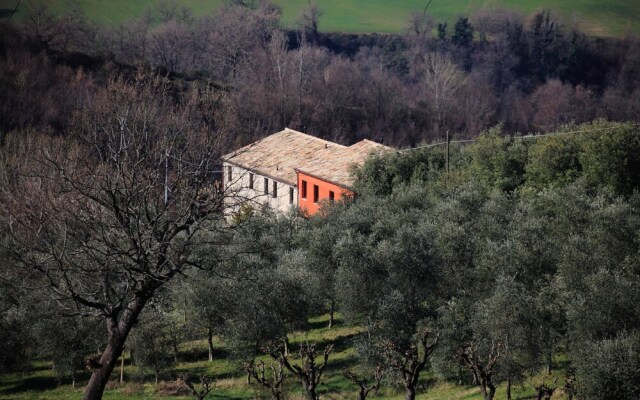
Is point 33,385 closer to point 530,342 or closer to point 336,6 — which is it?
point 530,342

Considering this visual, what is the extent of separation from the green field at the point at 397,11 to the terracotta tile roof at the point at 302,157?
178 feet

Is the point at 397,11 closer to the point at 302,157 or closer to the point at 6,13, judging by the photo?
the point at 6,13

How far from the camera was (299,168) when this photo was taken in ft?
163

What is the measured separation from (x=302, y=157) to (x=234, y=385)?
2806cm

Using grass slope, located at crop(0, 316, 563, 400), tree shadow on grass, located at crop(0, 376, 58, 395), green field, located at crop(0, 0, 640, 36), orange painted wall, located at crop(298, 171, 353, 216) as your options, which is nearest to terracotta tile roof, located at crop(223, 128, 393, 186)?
orange painted wall, located at crop(298, 171, 353, 216)

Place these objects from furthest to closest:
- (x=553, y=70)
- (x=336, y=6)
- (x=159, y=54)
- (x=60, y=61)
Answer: (x=336, y=6)
(x=553, y=70)
(x=159, y=54)
(x=60, y=61)

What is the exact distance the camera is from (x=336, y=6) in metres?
120

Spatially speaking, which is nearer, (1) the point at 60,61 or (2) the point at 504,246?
(2) the point at 504,246

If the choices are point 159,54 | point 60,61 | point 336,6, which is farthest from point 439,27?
point 60,61

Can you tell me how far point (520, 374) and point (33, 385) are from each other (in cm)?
1468

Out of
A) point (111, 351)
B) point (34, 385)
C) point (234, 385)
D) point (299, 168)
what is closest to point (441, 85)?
point (299, 168)

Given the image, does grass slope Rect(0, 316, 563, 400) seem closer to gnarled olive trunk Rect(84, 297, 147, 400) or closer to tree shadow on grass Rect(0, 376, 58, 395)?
tree shadow on grass Rect(0, 376, 58, 395)

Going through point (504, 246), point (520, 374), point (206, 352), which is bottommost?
point (206, 352)

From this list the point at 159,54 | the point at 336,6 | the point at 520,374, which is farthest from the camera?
the point at 336,6
